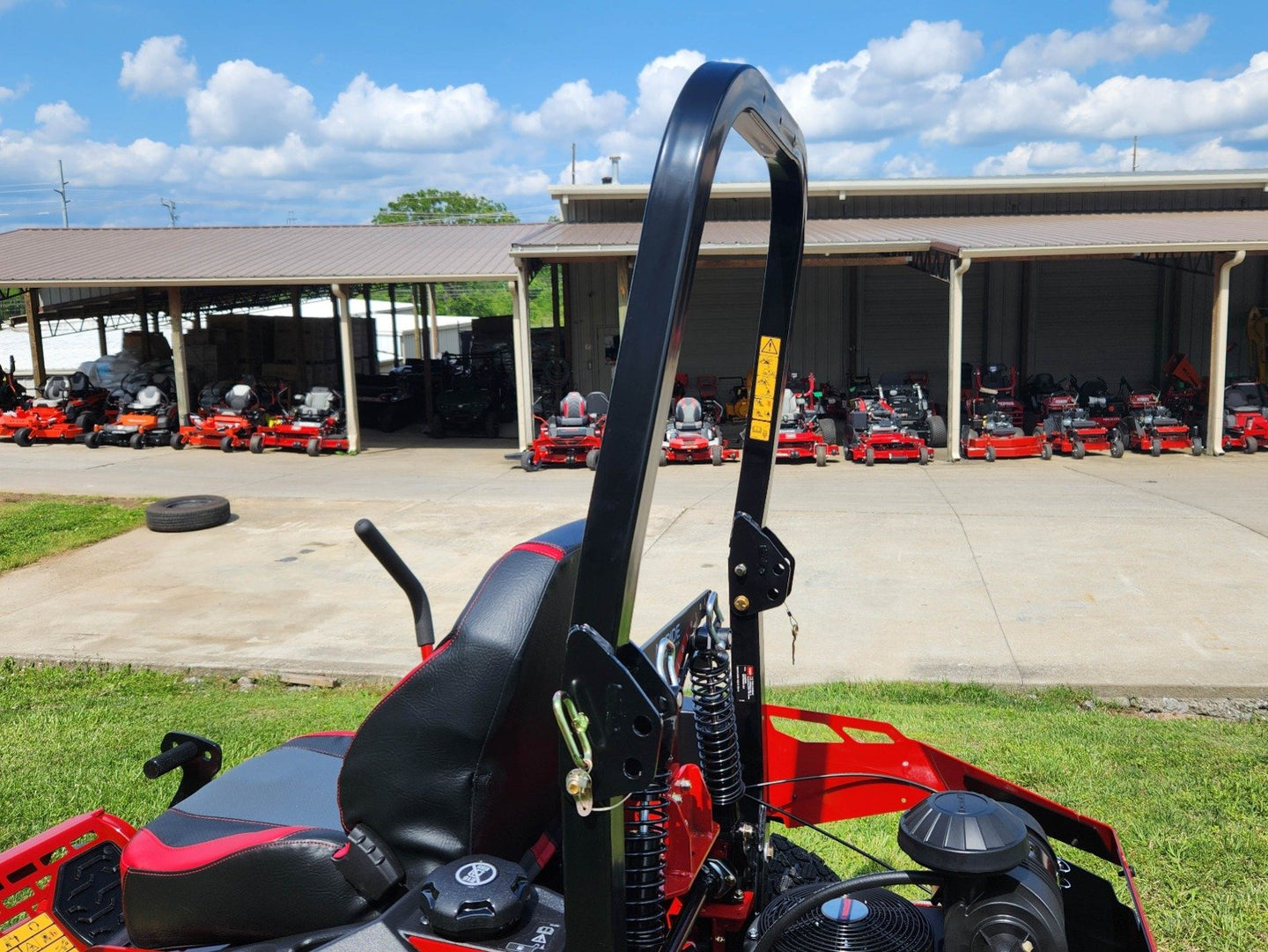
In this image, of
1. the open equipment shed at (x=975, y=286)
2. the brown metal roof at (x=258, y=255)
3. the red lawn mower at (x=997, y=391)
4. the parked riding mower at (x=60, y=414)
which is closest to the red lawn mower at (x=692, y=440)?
the brown metal roof at (x=258, y=255)

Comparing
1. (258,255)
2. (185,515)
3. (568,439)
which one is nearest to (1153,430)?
(568,439)

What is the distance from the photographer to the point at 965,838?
1.61 m

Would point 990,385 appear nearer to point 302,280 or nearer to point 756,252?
point 756,252

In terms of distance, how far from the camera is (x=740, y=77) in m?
1.54

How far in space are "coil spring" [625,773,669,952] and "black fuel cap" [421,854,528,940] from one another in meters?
0.21

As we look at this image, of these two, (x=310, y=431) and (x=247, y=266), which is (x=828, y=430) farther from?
(x=247, y=266)

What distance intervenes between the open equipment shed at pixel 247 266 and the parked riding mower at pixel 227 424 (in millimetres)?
554

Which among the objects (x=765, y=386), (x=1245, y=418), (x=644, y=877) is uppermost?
(x=765, y=386)

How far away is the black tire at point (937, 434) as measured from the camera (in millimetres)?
15609

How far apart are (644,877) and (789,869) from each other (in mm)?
928

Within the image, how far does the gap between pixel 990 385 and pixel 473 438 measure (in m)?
9.35

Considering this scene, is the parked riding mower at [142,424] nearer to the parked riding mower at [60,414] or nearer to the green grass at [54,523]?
the parked riding mower at [60,414]


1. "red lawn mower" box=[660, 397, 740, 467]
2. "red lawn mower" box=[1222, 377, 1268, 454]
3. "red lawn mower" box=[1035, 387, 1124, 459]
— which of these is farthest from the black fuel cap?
"red lawn mower" box=[1222, 377, 1268, 454]

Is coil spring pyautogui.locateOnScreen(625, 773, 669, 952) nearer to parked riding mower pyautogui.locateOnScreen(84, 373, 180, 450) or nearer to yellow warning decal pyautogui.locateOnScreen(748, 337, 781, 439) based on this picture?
yellow warning decal pyautogui.locateOnScreen(748, 337, 781, 439)
